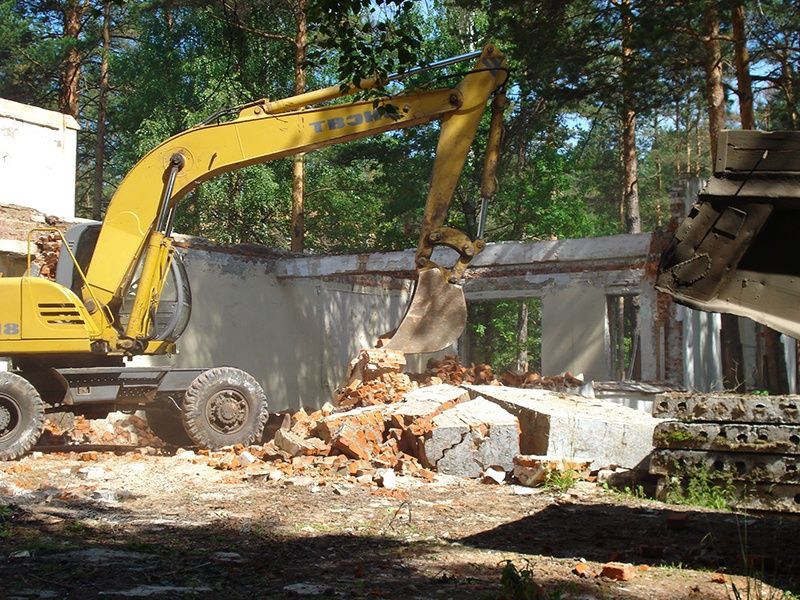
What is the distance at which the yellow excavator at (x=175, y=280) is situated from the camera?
34.9 ft

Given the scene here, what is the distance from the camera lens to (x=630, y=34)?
13.8 meters

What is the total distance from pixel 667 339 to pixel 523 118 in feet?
24.5

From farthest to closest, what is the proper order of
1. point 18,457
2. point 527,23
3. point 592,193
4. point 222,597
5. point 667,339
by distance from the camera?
1. point 592,193
2. point 667,339
3. point 527,23
4. point 18,457
5. point 222,597

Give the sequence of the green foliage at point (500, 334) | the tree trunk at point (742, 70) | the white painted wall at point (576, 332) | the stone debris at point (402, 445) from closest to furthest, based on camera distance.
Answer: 1. the stone debris at point (402, 445)
2. the tree trunk at point (742, 70)
3. the white painted wall at point (576, 332)
4. the green foliage at point (500, 334)

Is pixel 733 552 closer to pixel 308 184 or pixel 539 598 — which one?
pixel 539 598

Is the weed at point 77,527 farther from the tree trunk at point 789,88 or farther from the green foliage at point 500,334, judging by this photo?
the green foliage at point 500,334

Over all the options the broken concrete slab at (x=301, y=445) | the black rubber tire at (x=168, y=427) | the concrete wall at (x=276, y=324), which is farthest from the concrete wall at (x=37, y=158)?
the broken concrete slab at (x=301, y=445)

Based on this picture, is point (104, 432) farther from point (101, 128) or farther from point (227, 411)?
point (101, 128)

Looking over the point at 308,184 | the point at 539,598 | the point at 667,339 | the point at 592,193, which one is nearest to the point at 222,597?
the point at 539,598

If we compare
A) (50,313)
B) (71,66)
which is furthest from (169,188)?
(71,66)

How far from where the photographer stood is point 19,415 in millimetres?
10164

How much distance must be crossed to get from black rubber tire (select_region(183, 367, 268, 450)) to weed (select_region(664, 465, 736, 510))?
17.4ft

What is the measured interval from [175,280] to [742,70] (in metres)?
9.65

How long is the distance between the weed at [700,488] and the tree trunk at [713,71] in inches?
315
